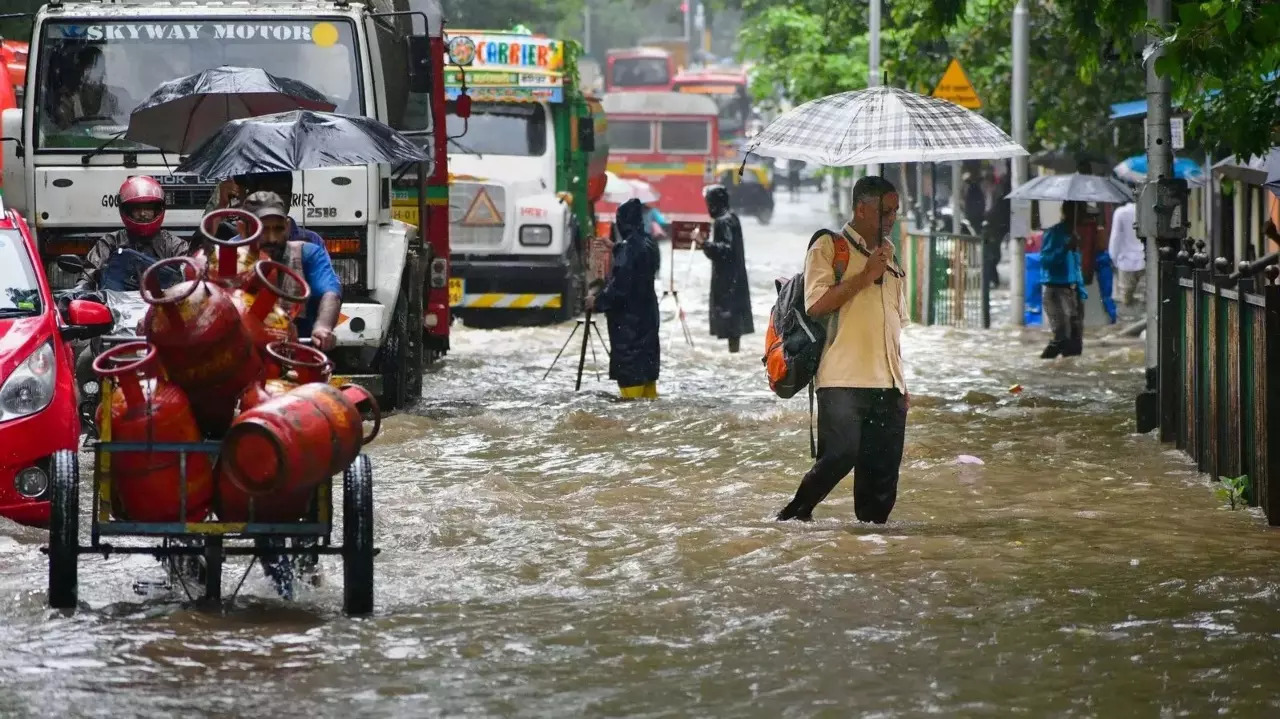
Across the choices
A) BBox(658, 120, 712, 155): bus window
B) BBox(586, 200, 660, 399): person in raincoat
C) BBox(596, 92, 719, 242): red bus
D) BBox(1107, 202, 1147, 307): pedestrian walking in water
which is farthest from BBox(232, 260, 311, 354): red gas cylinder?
BBox(658, 120, 712, 155): bus window

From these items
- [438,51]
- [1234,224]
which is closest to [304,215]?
[438,51]

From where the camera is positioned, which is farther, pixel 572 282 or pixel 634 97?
pixel 634 97

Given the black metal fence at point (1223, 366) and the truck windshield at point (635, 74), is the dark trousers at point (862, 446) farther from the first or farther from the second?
the truck windshield at point (635, 74)

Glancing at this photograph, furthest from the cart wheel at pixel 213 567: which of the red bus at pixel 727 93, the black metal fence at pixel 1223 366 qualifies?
the red bus at pixel 727 93

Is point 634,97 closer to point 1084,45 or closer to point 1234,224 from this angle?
point 1234,224

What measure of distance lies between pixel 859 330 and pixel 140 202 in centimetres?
411

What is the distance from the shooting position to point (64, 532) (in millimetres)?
6914

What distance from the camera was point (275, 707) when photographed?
19.8 ft

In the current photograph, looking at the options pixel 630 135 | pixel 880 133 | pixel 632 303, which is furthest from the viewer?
pixel 630 135

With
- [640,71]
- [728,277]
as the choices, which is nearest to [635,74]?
[640,71]

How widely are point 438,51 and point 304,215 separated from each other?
131 inches

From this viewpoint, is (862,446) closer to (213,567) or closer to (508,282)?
(213,567)

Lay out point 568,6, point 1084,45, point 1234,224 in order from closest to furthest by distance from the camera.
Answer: point 1084,45, point 1234,224, point 568,6

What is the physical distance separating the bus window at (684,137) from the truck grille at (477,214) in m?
21.1
